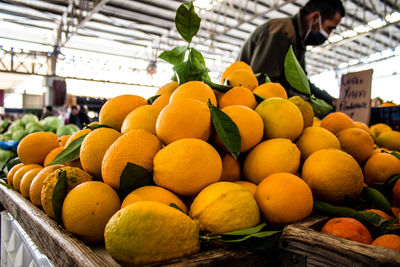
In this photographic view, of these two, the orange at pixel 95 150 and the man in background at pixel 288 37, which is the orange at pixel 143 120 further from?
the man in background at pixel 288 37

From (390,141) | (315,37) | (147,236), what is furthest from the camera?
(315,37)

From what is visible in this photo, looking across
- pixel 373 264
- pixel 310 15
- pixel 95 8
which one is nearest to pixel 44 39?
pixel 95 8

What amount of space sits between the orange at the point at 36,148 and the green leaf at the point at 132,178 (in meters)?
0.67

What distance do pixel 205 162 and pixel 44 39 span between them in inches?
455

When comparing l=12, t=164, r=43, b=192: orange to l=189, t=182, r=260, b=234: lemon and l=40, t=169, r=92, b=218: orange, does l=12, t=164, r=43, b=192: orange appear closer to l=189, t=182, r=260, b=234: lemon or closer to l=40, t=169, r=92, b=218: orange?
l=40, t=169, r=92, b=218: orange

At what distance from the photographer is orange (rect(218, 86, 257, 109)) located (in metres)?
0.96

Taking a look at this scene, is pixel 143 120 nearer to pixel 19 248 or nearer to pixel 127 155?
pixel 127 155

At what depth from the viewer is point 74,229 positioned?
68 cm

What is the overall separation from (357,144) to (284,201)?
499 mm

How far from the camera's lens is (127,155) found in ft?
2.42

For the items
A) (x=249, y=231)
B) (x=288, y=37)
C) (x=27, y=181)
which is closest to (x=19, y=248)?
(x=27, y=181)

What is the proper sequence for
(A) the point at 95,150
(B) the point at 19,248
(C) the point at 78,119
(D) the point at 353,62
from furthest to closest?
(D) the point at 353,62
(C) the point at 78,119
(B) the point at 19,248
(A) the point at 95,150

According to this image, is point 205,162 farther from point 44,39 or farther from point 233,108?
point 44,39

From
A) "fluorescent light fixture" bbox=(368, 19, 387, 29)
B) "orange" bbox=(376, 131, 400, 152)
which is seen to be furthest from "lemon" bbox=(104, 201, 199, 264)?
"fluorescent light fixture" bbox=(368, 19, 387, 29)
